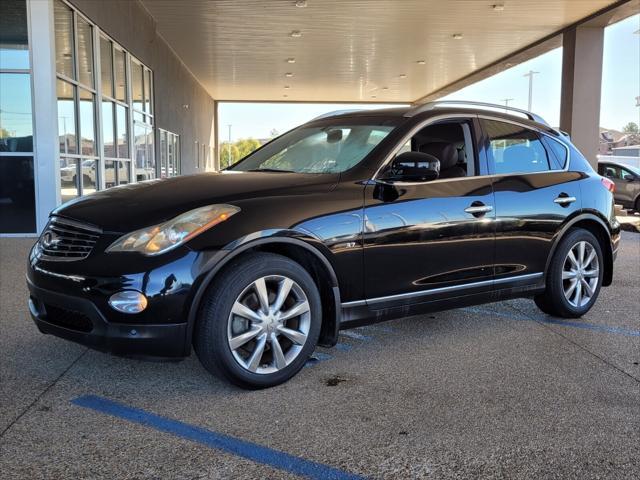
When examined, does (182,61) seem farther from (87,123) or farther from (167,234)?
(167,234)

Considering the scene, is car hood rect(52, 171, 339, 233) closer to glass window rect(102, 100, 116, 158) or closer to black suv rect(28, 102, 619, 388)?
black suv rect(28, 102, 619, 388)

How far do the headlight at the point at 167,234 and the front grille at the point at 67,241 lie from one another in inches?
7.4

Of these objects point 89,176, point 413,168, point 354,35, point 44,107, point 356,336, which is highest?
point 354,35

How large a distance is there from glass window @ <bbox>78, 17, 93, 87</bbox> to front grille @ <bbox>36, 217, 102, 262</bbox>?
8.23 meters

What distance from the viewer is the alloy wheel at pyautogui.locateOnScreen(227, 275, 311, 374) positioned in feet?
10.6

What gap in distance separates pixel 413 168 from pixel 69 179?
8.16m

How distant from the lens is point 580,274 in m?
4.95

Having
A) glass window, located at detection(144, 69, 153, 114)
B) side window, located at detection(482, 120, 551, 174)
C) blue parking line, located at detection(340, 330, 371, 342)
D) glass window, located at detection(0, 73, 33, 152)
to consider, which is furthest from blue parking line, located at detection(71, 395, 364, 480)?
glass window, located at detection(144, 69, 153, 114)

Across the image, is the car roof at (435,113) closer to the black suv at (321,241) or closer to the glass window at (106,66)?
the black suv at (321,241)

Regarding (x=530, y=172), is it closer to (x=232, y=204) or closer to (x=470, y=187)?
(x=470, y=187)

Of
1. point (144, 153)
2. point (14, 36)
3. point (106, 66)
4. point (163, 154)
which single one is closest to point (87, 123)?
point (106, 66)

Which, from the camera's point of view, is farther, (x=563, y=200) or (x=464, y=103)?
(x=563, y=200)

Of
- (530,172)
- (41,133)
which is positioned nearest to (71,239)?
(530,172)

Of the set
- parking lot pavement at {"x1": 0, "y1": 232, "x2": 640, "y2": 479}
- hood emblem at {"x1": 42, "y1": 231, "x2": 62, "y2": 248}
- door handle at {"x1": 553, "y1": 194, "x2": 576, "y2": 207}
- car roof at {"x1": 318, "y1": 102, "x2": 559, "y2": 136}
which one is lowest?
parking lot pavement at {"x1": 0, "y1": 232, "x2": 640, "y2": 479}
